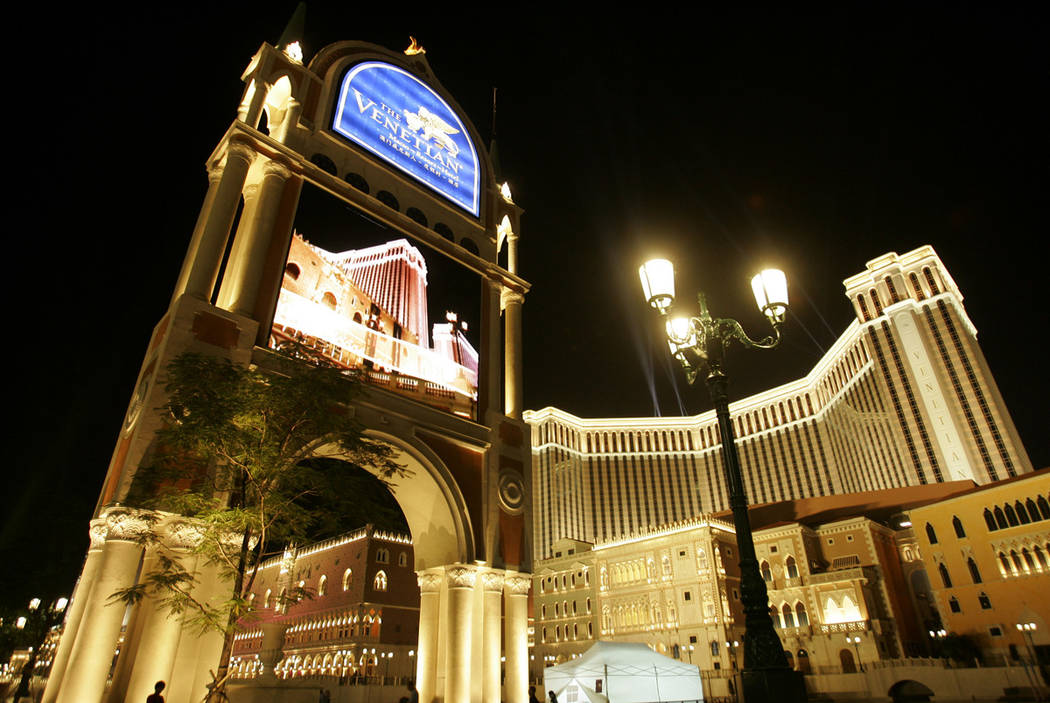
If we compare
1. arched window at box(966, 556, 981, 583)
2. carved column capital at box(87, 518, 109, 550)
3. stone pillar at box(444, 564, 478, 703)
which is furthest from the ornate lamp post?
arched window at box(966, 556, 981, 583)

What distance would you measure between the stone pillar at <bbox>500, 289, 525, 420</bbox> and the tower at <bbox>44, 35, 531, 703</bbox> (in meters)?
0.07

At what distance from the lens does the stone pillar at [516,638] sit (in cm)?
1565

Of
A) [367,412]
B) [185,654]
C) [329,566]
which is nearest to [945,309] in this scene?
[329,566]

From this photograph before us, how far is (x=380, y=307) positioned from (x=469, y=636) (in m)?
9.66

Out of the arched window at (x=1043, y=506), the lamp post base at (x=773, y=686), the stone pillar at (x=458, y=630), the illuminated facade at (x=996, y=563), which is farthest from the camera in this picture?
the arched window at (x=1043, y=506)

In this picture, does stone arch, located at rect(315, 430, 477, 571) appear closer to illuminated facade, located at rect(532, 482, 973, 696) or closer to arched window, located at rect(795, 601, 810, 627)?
illuminated facade, located at rect(532, 482, 973, 696)

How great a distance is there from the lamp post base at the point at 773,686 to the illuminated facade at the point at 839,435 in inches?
3178

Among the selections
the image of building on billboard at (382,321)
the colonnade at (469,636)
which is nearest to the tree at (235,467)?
the image of building on billboard at (382,321)

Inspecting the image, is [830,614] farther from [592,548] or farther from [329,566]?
[329,566]

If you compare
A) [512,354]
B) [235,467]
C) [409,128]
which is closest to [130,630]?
[235,467]

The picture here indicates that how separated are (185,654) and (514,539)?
29.2ft

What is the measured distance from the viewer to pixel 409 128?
20.3m

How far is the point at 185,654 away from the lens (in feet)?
35.3

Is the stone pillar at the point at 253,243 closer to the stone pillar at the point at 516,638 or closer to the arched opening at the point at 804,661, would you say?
the stone pillar at the point at 516,638
